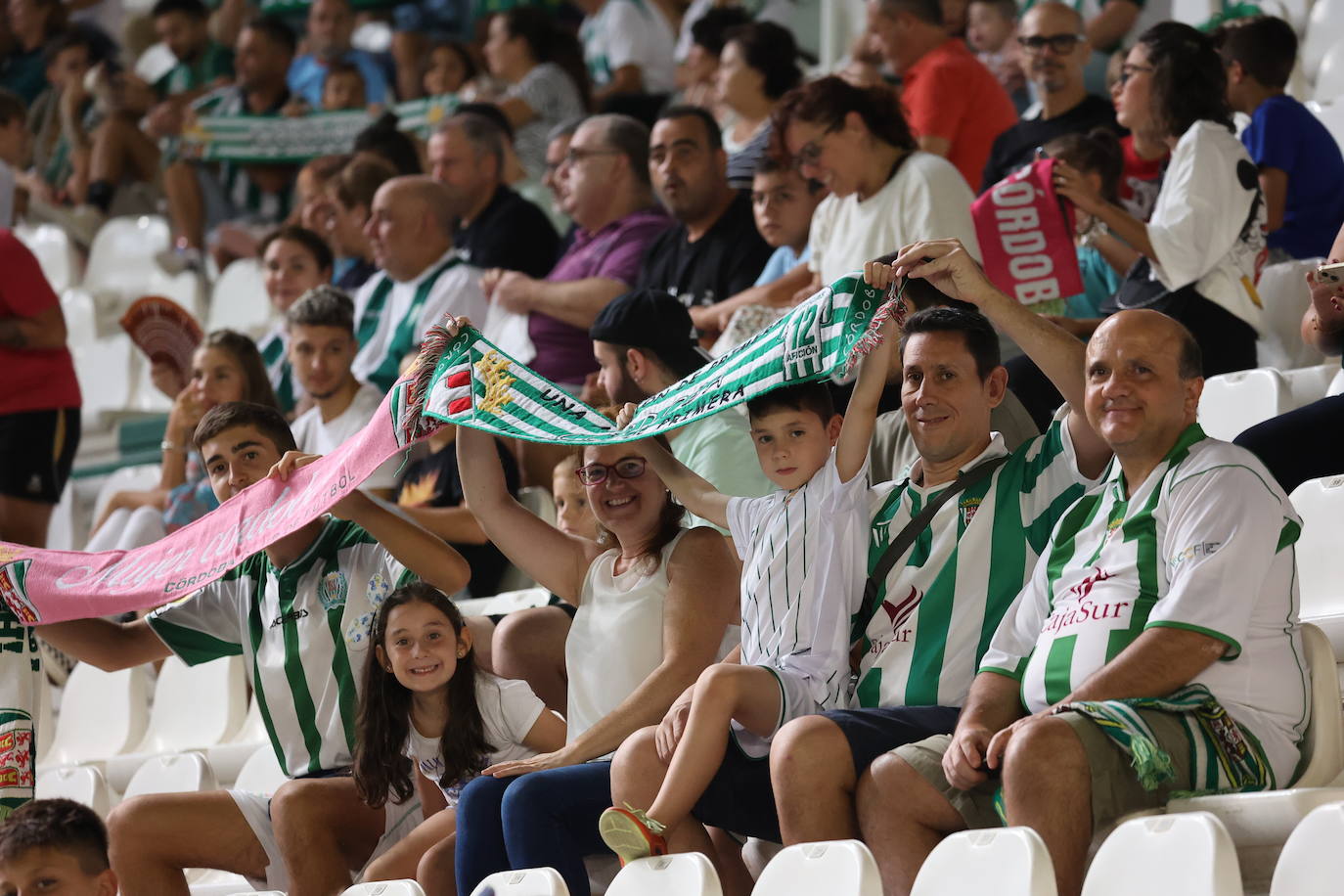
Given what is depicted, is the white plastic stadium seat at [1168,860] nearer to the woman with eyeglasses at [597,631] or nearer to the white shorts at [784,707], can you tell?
the white shorts at [784,707]

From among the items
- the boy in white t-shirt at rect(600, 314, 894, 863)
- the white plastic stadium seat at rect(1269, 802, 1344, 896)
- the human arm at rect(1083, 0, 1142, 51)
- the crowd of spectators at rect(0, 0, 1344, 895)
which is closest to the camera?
the white plastic stadium seat at rect(1269, 802, 1344, 896)

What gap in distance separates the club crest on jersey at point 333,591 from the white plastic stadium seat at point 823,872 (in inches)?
67.0

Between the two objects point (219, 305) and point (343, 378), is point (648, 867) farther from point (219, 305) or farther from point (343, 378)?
point (219, 305)

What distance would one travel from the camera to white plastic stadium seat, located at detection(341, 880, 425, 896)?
11.3 feet

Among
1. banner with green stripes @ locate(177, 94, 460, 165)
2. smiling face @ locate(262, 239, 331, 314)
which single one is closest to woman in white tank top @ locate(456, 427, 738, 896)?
smiling face @ locate(262, 239, 331, 314)

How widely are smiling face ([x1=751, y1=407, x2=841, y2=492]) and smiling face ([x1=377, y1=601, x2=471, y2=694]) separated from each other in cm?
84

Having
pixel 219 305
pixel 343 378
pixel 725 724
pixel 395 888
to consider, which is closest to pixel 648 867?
pixel 725 724

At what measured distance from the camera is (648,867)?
3160 mm

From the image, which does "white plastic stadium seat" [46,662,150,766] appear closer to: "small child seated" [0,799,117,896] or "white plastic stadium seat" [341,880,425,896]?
"small child seated" [0,799,117,896]

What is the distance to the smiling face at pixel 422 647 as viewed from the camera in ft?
13.4

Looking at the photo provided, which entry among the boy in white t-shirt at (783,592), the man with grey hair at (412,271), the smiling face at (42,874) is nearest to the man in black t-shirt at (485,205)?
the man with grey hair at (412,271)

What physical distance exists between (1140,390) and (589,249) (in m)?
3.54

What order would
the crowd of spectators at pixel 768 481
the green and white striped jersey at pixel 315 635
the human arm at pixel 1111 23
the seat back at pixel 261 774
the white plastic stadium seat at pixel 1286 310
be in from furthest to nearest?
the human arm at pixel 1111 23, the white plastic stadium seat at pixel 1286 310, the seat back at pixel 261 774, the green and white striped jersey at pixel 315 635, the crowd of spectators at pixel 768 481

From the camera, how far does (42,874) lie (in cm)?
365
